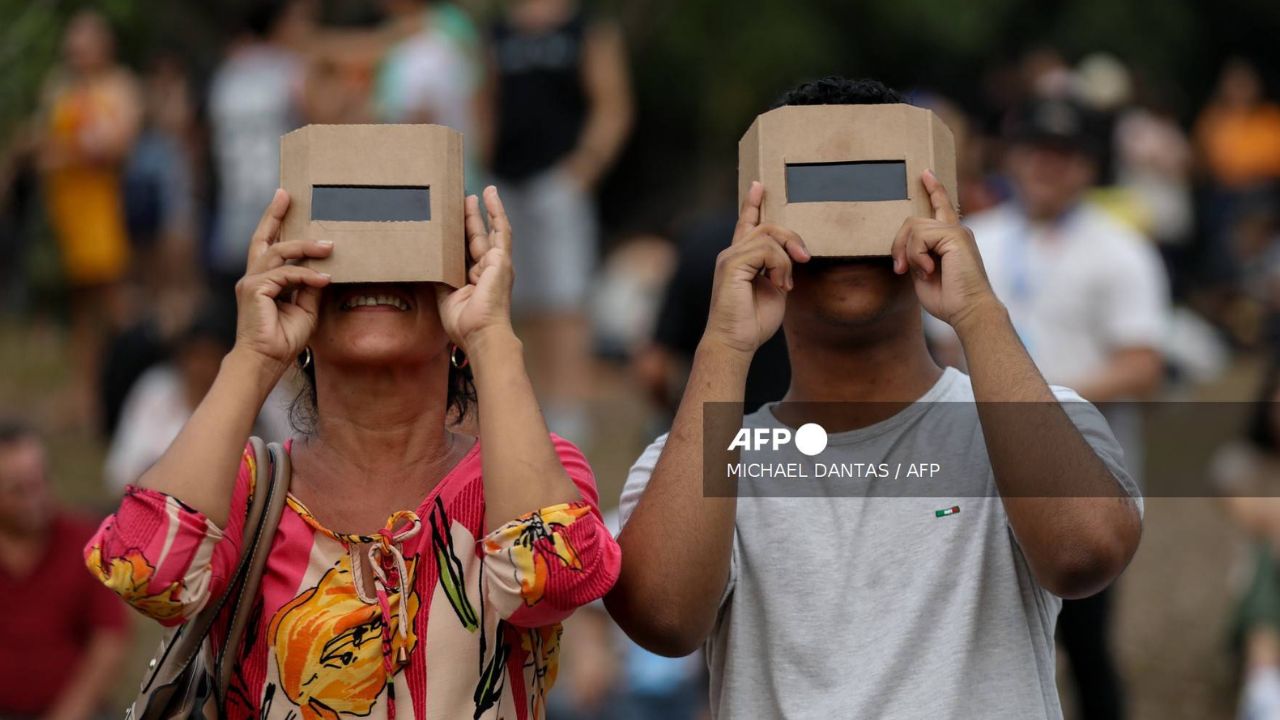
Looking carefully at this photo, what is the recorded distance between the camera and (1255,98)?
1464cm

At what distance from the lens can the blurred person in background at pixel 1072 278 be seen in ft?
19.7

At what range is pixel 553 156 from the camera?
8102 mm

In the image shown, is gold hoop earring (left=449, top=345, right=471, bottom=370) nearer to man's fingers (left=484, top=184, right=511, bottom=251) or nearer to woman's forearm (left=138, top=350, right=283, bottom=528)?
man's fingers (left=484, top=184, right=511, bottom=251)

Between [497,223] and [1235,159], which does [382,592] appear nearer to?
[497,223]

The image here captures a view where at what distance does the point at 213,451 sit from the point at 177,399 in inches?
187

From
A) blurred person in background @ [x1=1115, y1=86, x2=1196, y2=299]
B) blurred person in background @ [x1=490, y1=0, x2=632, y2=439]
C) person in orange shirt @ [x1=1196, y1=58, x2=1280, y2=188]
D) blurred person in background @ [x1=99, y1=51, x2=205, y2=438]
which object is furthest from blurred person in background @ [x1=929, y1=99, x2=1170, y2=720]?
person in orange shirt @ [x1=1196, y1=58, x2=1280, y2=188]

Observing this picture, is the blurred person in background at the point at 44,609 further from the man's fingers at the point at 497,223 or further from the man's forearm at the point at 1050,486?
the man's forearm at the point at 1050,486

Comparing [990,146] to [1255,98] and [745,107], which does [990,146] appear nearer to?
[1255,98]

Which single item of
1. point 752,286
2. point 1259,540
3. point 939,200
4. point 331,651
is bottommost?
point 331,651

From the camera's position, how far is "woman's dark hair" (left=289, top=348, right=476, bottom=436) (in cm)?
326

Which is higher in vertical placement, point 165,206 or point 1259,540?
point 165,206

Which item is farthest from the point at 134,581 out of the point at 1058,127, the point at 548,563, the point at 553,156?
the point at 553,156

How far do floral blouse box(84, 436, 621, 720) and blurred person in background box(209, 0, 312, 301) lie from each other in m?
6.26

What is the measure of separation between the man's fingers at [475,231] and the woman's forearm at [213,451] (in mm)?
453
